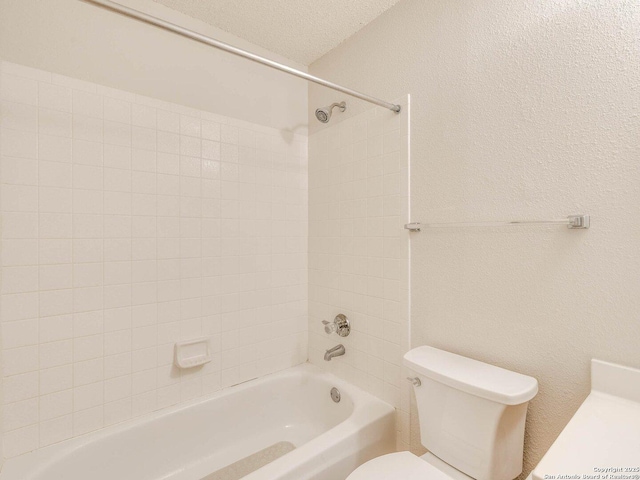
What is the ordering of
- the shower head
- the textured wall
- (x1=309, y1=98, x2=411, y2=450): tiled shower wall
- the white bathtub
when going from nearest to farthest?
the textured wall < the white bathtub < (x1=309, y1=98, x2=411, y2=450): tiled shower wall < the shower head

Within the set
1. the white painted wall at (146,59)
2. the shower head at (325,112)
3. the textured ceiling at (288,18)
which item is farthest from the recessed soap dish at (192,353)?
the textured ceiling at (288,18)

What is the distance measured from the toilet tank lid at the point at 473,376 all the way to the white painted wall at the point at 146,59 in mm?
1523

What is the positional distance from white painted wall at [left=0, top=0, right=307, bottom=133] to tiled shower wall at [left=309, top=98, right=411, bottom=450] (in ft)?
1.33

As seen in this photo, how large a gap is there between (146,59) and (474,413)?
1.99 m

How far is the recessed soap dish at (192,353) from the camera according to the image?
1.58 meters

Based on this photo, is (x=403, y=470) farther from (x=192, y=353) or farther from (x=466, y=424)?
(x=192, y=353)

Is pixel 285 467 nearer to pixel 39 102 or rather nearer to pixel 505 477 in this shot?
pixel 505 477

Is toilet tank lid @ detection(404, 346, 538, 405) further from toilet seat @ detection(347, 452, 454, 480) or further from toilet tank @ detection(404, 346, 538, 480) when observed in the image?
toilet seat @ detection(347, 452, 454, 480)

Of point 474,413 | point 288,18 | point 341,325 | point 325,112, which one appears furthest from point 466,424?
point 288,18

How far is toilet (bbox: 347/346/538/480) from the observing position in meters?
0.99

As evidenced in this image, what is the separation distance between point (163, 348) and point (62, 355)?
388 mm

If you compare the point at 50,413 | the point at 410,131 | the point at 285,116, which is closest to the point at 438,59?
the point at 410,131

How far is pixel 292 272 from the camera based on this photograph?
2.04 m

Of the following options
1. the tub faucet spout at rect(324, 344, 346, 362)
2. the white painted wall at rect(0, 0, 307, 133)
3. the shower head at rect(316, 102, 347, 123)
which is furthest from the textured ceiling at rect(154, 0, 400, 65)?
the tub faucet spout at rect(324, 344, 346, 362)
